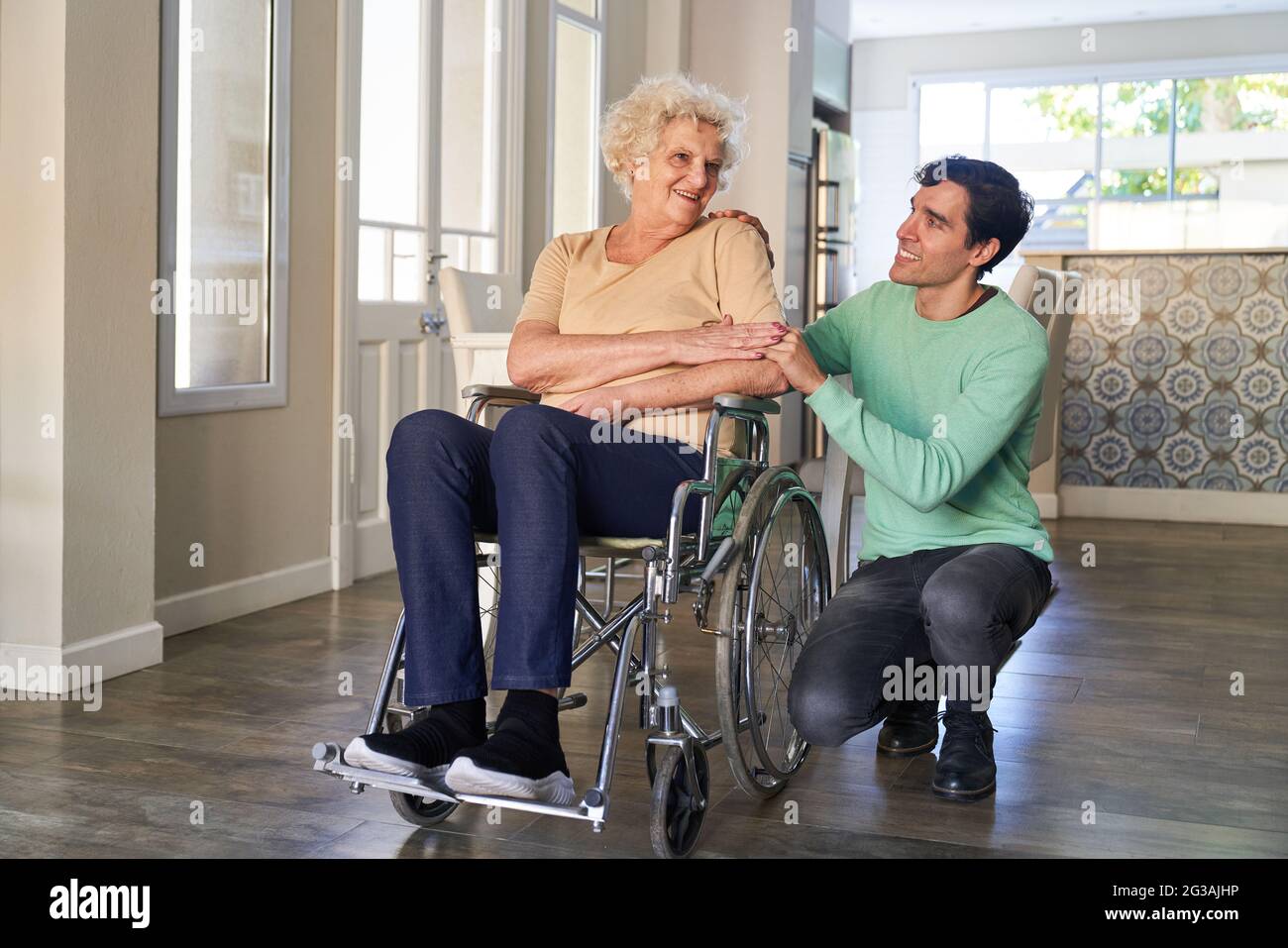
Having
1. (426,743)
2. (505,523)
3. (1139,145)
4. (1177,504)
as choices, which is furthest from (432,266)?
(1139,145)

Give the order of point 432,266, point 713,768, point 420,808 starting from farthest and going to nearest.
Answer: point 432,266 < point 713,768 < point 420,808

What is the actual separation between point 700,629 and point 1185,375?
4490 millimetres

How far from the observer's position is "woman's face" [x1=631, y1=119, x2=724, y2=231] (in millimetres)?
2238

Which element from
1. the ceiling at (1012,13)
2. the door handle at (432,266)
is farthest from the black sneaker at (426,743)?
the ceiling at (1012,13)

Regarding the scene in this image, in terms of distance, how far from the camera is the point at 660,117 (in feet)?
7.36

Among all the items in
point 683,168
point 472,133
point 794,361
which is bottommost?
point 794,361

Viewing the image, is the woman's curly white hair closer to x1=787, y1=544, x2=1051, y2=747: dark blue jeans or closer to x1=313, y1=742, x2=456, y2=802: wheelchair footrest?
x1=787, y1=544, x2=1051, y2=747: dark blue jeans

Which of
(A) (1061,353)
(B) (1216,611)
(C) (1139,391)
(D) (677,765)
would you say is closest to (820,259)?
(C) (1139,391)

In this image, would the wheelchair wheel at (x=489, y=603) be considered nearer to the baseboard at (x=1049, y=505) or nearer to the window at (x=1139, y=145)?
the baseboard at (x=1049, y=505)

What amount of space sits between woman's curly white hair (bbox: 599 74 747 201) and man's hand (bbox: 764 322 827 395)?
0.36 m

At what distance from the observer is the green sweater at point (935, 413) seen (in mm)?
2098

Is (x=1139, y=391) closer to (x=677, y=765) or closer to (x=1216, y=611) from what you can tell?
(x=1216, y=611)

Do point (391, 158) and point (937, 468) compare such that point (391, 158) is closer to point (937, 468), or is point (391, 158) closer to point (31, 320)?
point (31, 320)

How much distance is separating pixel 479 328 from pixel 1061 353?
2021mm
